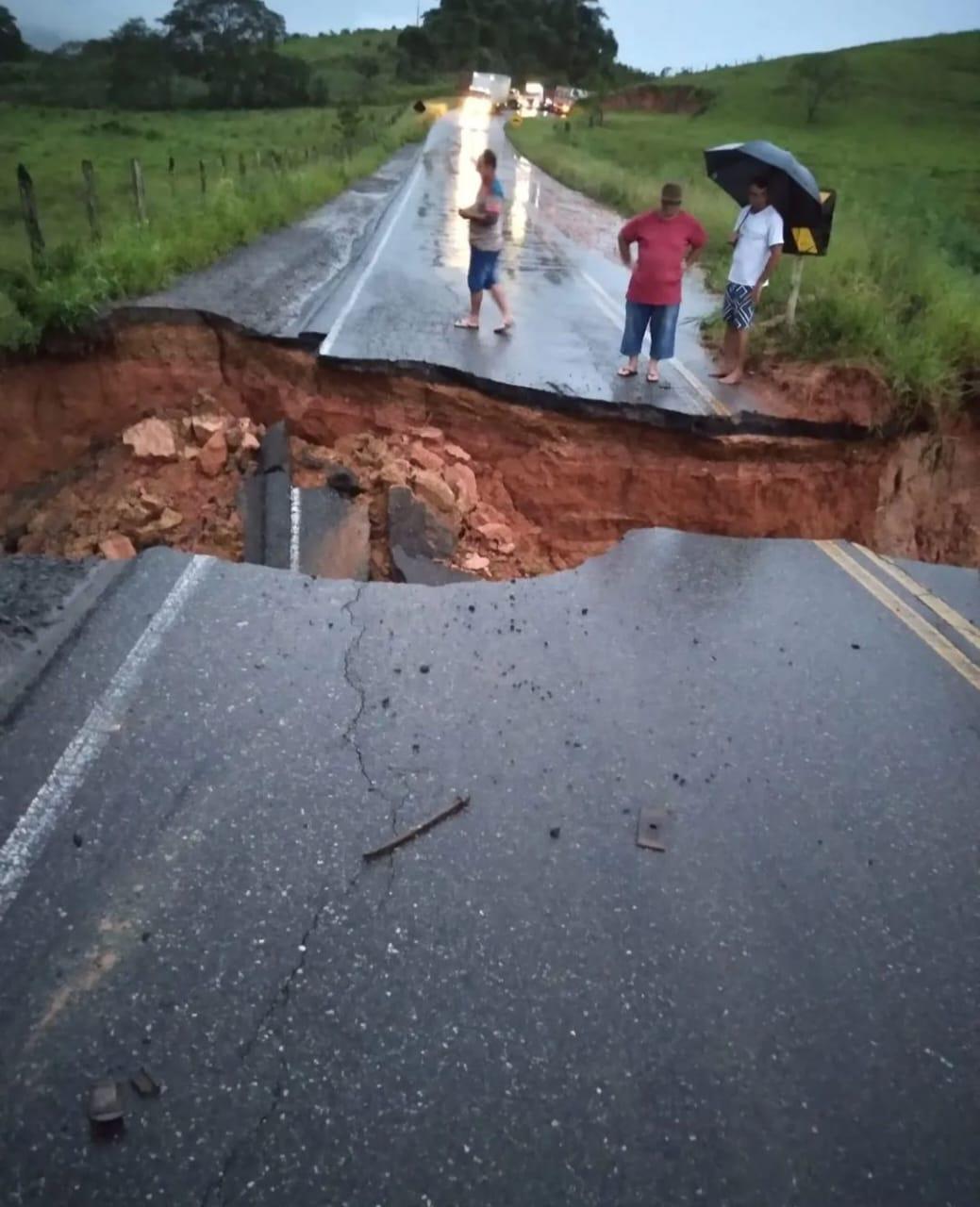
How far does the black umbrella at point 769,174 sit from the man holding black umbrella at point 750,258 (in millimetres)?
93

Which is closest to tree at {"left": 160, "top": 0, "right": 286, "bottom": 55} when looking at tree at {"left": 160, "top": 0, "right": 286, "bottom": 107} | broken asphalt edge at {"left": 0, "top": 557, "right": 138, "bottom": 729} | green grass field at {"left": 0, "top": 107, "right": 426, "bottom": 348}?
tree at {"left": 160, "top": 0, "right": 286, "bottom": 107}

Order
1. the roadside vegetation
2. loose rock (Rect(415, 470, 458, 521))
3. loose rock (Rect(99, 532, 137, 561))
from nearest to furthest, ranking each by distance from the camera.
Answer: loose rock (Rect(99, 532, 137, 561)) → loose rock (Rect(415, 470, 458, 521)) → the roadside vegetation

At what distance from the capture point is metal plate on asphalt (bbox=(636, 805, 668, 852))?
3.44 m

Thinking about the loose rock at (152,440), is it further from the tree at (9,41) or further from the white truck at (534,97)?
the white truck at (534,97)

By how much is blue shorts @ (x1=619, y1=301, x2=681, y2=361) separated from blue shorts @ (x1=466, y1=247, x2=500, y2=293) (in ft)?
5.05

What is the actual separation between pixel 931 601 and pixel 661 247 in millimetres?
4117

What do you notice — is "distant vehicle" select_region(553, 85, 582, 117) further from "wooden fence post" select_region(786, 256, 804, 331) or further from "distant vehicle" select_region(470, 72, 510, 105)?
"wooden fence post" select_region(786, 256, 804, 331)

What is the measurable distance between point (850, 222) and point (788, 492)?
10.9 m

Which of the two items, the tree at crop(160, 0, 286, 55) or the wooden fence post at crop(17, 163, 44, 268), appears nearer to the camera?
the wooden fence post at crop(17, 163, 44, 268)

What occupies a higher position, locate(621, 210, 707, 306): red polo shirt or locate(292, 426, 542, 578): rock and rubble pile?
locate(621, 210, 707, 306): red polo shirt

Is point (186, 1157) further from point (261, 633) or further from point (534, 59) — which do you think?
point (534, 59)

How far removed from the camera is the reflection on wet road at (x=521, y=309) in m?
8.21

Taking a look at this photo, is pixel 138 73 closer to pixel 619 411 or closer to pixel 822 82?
pixel 822 82

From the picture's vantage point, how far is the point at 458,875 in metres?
3.24
